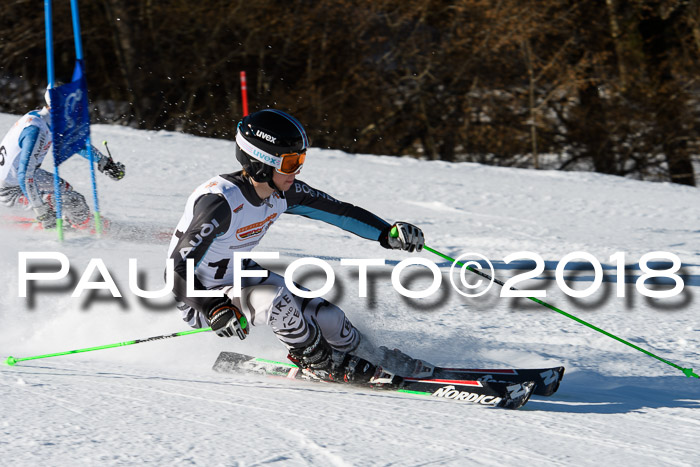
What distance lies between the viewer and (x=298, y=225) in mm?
8047

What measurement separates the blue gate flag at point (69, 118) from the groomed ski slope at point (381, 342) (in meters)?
0.75

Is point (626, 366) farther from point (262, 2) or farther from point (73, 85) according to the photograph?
point (262, 2)

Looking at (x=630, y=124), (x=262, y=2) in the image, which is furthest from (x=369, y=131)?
(x=630, y=124)

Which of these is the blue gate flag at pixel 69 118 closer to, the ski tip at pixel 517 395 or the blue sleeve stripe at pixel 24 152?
the blue sleeve stripe at pixel 24 152

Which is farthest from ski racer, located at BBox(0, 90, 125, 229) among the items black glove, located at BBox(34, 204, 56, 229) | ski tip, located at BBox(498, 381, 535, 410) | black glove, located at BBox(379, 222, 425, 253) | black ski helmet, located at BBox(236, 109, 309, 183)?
ski tip, located at BBox(498, 381, 535, 410)

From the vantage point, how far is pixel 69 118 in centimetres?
680

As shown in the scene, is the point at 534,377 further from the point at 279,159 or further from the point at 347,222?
the point at 279,159

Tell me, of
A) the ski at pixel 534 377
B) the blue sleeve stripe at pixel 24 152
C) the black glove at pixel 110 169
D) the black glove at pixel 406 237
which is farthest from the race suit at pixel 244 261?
the black glove at pixel 110 169

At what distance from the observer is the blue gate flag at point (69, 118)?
6.62 m

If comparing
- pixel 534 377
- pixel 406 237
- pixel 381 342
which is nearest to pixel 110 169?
pixel 381 342

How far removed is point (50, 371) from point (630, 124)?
12720 mm

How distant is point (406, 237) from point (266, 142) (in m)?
0.92

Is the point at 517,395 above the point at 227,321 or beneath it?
beneath

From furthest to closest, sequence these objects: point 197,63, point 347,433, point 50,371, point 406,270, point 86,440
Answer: point 197,63 → point 406,270 → point 50,371 → point 347,433 → point 86,440
